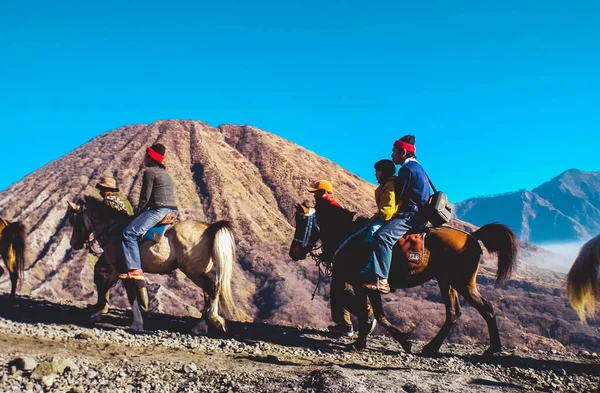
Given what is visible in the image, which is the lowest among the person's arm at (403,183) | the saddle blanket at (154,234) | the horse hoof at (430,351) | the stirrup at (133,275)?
the horse hoof at (430,351)

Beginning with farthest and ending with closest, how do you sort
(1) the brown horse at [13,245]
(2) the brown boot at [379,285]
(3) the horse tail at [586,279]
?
(1) the brown horse at [13,245], (2) the brown boot at [379,285], (3) the horse tail at [586,279]

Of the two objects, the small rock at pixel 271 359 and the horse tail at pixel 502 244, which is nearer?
the small rock at pixel 271 359

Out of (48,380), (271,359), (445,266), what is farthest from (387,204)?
(48,380)

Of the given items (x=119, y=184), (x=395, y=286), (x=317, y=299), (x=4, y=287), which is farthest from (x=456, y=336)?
(x=119, y=184)

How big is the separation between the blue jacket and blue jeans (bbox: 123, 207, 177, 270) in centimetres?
451

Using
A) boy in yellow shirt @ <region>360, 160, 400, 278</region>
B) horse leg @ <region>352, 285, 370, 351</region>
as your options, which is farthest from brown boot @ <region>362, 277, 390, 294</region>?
horse leg @ <region>352, 285, 370, 351</region>

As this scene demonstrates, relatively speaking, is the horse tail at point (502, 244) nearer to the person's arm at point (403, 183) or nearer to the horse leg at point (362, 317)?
the person's arm at point (403, 183)

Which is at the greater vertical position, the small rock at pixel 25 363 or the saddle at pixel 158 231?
the saddle at pixel 158 231

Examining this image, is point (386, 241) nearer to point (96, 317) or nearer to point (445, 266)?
point (445, 266)

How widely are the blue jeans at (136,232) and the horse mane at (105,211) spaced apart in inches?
27.5

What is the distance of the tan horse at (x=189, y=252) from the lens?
9.18 meters

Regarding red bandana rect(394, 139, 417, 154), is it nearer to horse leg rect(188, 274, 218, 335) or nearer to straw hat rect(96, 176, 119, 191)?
horse leg rect(188, 274, 218, 335)

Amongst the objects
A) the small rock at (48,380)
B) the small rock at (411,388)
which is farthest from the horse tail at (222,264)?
the small rock at (411,388)

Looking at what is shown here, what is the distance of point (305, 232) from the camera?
928cm
